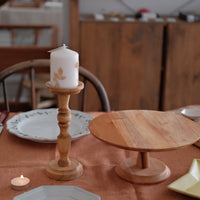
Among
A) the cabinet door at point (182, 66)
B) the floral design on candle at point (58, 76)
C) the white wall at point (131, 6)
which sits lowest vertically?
the cabinet door at point (182, 66)

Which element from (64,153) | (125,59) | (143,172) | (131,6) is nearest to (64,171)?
(64,153)

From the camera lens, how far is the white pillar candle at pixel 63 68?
2.24 ft

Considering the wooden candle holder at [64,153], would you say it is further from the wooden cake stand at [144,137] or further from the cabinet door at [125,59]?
the cabinet door at [125,59]

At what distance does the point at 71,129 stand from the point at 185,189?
43cm

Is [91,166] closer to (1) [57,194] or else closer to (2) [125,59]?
(1) [57,194]

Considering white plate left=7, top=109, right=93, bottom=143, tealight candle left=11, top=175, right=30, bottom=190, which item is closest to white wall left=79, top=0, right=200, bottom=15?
white plate left=7, top=109, right=93, bottom=143

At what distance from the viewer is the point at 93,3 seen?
2.78m

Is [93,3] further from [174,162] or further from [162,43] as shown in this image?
[174,162]

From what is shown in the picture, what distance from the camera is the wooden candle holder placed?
0.72 metres

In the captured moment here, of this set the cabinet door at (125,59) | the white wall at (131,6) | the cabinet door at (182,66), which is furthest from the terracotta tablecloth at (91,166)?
the white wall at (131,6)

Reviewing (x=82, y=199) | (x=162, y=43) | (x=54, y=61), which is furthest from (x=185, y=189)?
(x=162, y=43)

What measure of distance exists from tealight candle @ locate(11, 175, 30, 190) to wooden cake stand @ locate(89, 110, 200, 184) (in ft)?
0.56

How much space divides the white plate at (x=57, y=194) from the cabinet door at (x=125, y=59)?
1.92 m

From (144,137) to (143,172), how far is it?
0.08 meters
